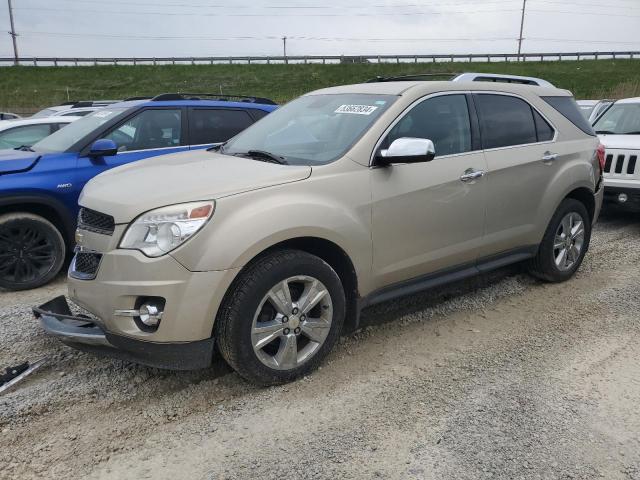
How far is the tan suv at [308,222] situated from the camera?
9.84ft

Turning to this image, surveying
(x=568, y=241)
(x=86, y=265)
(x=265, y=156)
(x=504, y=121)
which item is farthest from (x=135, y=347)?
(x=568, y=241)

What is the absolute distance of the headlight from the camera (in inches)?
117

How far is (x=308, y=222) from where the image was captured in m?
3.30

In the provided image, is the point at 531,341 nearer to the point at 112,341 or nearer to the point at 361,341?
the point at 361,341

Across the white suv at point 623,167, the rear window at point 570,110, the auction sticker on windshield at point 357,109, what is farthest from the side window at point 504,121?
the white suv at point 623,167

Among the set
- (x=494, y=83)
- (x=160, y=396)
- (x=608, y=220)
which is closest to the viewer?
(x=160, y=396)

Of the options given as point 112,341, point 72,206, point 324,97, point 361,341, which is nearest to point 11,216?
point 72,206

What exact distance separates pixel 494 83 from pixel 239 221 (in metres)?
2.83

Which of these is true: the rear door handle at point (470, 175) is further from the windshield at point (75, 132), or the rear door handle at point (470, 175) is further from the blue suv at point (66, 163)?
the windshield at point (75, 132)

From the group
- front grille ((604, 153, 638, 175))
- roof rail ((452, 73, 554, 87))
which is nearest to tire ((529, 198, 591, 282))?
roof rail ((452, 73, 554, 87))

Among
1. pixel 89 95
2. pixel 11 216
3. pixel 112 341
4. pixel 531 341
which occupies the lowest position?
pixel 531 341

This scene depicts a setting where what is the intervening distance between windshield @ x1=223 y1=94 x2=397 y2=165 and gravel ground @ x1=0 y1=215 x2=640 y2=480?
140 centimetres

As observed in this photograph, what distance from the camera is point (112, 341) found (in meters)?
3.07

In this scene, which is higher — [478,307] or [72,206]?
[72,206]
